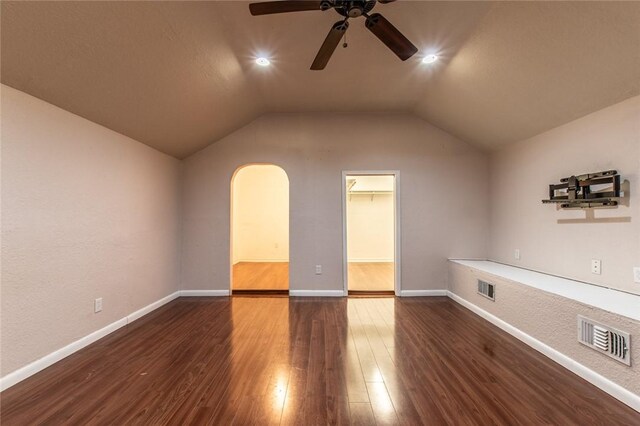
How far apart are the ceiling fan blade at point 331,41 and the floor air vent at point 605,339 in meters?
2.76

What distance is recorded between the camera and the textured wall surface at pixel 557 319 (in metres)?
1.74

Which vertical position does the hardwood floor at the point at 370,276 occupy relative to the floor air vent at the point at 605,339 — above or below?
below

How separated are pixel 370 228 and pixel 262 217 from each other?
3.12 m

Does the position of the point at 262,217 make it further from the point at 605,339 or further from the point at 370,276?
the point at 605,339

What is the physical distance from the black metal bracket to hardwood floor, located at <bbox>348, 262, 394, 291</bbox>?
2660 millimetres

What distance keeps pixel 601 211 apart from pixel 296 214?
3.45 metres

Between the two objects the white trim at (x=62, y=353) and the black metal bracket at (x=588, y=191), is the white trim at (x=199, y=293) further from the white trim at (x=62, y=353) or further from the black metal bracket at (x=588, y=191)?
the black metal bracket at (x=588, y=191)

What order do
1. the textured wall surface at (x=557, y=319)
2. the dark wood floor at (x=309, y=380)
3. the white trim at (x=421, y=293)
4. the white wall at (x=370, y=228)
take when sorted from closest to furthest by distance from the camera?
1. the dark wood floor at (x=309, y=380)
2. the textured wall surface at (x=557, y=319)
3. the white trim at (x=421, y=293)
4. the white wall at (x=370, y=228)

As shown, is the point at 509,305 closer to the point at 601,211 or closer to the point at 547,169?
the point at 601,211

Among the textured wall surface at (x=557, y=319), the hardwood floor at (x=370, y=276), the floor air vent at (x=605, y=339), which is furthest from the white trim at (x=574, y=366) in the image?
the hardwood floor at (x=370, y=276)

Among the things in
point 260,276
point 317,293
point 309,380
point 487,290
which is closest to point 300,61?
point 309,380

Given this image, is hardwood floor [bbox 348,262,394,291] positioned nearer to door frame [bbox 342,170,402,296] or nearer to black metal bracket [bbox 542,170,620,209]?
door frame [bbox 342,170,402,296]

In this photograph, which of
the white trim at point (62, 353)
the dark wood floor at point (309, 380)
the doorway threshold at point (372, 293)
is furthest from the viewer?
the doorway threshold at point (372, 293)

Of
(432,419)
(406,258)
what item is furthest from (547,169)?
(432,419)
